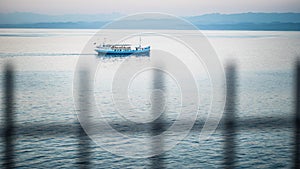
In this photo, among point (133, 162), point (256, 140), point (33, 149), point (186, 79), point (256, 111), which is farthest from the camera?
point (186, 79)

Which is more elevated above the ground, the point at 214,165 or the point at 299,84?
the point at 299,84

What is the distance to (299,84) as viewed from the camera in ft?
8.48

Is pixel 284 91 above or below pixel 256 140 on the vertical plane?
above

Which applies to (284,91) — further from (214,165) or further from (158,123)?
(158,123)

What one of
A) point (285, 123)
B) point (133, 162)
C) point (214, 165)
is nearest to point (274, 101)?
point (214, 165)

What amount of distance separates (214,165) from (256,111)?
53.4 ft

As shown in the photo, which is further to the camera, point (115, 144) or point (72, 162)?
point (115, 144)

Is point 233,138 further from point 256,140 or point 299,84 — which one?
point 256,140

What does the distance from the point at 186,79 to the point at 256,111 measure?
1921cm

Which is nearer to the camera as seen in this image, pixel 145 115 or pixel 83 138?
pixel 83 138

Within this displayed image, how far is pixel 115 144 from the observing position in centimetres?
2328

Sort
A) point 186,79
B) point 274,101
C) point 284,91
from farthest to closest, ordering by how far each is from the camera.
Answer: point 186,79 < point 284,91 < point 274,101

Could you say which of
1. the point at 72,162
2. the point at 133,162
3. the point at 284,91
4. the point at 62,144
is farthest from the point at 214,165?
the point at 284,91

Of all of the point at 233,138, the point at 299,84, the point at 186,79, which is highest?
the point at 186,79
